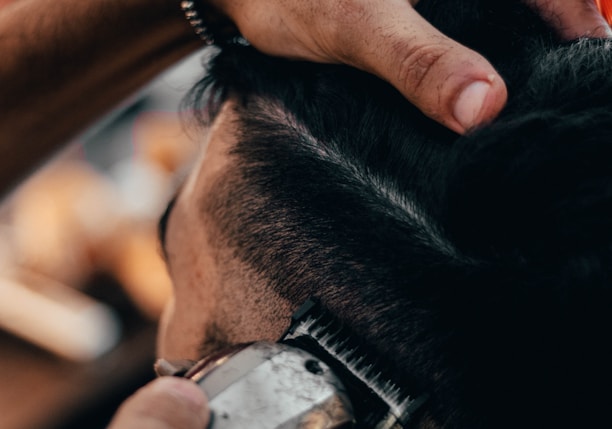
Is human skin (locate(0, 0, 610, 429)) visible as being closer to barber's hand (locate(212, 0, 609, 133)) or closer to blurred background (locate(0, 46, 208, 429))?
barber's hand (locate(212, 0, 609, 133))

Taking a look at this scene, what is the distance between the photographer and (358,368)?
62cm

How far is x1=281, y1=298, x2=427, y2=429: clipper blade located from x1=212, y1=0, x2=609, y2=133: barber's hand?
23 cm

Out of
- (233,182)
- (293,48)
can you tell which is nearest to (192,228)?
(233,182)

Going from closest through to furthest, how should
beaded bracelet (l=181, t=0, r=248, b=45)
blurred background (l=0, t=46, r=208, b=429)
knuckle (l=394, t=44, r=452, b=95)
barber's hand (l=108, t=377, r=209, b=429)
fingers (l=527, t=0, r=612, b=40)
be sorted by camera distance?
1. barber's hand (l=108, t=377, r=209, b=429)
2. knuckle (l=394, t=44, r=452, b=95)
3. fingers (l=527, t=0, r=612, b=40)
4. beaded bracelet (l=181, t=0, r=248, b=45)
5. blurred background (l=0, t=46, r=208, b=429)

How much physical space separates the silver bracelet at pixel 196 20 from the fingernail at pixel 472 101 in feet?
1.76

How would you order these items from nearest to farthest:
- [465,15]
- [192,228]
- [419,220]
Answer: [419,220] → [465,15] → [192,228]

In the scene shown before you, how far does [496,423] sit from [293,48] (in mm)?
487

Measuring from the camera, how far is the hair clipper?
532 millimetres

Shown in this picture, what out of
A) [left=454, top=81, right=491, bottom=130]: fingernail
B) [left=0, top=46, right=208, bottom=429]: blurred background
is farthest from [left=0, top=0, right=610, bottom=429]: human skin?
[left=0, top=46, right=208, bottom=429]: blurred background

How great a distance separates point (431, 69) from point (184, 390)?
363 mm

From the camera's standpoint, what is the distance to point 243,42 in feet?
3.10

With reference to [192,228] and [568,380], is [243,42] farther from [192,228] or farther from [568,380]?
[568,380]

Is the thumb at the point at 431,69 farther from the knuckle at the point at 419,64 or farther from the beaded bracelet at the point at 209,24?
the beaded bracelet at the point at 209,24

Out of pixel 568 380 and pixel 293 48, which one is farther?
pixel 293 48
